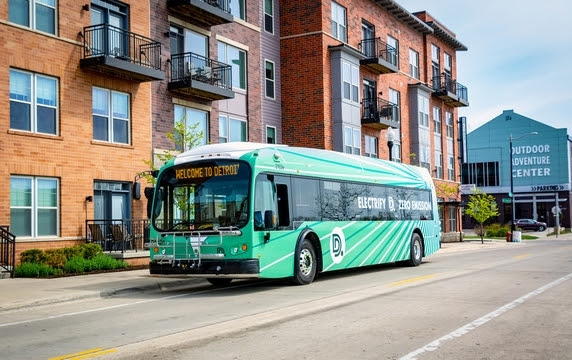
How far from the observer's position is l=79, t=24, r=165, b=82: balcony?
71.7ft

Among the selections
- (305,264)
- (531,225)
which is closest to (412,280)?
(305,264)

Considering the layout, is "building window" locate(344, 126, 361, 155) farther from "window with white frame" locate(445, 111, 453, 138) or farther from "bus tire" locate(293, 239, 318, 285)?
"bus tire" locate(293, 239, 318, 285)

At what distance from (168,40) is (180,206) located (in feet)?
41.3

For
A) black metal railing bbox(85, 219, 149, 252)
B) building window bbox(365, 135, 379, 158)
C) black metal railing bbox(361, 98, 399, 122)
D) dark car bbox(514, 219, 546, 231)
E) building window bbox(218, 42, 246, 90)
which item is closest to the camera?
black metal railing bbox(85, 219, 149, 252)

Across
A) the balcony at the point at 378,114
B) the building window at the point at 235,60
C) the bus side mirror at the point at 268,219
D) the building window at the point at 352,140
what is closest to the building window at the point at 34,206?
the bus side mirror at the point at 268,219

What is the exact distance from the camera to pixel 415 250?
71.6 ft

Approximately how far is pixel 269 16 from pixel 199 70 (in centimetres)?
891

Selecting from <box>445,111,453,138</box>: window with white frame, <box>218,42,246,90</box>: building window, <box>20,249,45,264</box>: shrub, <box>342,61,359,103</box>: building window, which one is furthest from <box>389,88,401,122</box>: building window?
<box>20,249,45,264</box>: shrub

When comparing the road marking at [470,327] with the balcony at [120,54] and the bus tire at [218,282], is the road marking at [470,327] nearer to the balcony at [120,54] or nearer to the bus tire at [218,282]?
the bus tire at [218,282]

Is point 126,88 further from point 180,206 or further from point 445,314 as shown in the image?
point 445,314

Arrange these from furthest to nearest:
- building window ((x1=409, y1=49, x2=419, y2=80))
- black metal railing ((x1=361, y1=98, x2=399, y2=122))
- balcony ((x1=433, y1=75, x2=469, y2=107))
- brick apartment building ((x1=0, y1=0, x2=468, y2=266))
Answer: balcony ((x1=433, y1=75, x2=469, y2=107)) → building window ((x1=409, y1=49, x2=419, y2=80)) → black metal railing ((x1=361, y1=98, x2=399, y2=122)) → brick apartment building ((x1=0, y1=0, x2=468, y2=266))

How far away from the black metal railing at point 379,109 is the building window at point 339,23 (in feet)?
13.0

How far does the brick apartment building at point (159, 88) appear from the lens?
20359 millimetres

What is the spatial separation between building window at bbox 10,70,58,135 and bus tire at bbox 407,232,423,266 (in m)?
11.8
